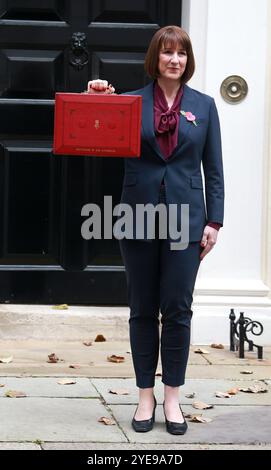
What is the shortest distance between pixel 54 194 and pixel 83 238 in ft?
1.22

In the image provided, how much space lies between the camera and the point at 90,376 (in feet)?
20.7

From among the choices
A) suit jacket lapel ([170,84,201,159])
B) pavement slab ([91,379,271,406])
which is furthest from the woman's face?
pavement slab ([91,379,271,406])

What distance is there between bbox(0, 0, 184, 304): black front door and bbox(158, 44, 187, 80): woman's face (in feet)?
8.11

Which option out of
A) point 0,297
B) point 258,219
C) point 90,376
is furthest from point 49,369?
point 258,219

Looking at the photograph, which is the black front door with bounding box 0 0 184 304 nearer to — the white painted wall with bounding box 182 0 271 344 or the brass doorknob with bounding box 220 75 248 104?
the white painted wall with bounding box 182 0 271 344

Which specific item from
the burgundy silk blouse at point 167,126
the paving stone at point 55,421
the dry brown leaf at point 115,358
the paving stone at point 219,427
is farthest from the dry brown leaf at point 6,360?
the burgundy silk blouse at point 167,126

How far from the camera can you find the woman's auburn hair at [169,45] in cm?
503

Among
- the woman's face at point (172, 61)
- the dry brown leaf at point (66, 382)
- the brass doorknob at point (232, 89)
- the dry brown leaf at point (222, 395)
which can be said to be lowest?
the dry brown leaf at point (222, 395)

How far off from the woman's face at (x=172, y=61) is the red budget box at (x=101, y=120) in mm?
233

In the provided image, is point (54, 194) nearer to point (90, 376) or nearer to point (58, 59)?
point (58, 59)

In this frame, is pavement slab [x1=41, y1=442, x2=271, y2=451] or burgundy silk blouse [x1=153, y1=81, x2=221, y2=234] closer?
pavement slab [x1=41, y1=442, x2=271, y2=451]

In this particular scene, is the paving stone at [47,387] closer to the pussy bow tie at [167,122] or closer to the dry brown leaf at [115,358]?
the dry brown leaf at [115,358]

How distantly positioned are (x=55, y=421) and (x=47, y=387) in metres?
0.77

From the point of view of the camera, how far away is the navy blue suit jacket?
16.5 ft
